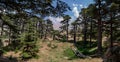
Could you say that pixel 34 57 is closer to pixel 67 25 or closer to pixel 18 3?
pixel 18 3

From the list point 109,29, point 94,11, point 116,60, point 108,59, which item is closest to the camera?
point 116,60

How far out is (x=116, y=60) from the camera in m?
16.3

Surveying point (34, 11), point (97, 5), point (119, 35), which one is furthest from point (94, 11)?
point (34, 11)

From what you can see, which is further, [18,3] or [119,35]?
[119,35]

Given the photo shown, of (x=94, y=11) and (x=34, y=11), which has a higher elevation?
(x=94, y=11)

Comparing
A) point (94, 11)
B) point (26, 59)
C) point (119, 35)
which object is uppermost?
point (94, 11)

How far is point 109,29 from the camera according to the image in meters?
34.6

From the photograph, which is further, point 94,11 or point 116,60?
point 94,11

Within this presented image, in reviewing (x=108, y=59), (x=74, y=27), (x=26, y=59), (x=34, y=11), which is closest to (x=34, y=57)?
(x=26, y=59)

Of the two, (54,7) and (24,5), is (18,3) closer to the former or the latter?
(24,5)

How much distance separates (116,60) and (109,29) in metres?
18.7

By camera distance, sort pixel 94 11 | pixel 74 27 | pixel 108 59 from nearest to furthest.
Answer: pixel 108 59
pixel 94 11
pixel 74 27

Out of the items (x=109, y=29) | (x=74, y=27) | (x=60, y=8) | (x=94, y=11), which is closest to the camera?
(x=60, y=8)

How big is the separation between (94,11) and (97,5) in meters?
1.28
